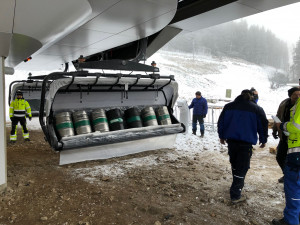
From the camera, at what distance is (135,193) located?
3.88 meters

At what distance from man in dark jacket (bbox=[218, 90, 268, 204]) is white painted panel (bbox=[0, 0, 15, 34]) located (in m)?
3.18

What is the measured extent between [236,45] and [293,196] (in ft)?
219

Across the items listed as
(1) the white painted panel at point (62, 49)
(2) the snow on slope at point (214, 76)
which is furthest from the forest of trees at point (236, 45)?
(1) the white painted panel at point (62, 49)

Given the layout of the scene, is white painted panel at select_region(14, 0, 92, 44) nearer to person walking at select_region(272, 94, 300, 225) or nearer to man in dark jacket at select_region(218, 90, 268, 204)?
man in dark jacket at select_region(218, 90, 268, 204)

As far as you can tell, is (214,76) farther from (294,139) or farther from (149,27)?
(294,139)

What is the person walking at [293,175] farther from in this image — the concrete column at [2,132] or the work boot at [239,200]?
the concrete column at [2,132]

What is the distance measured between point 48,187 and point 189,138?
530cm

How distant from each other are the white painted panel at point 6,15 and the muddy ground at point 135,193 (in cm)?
235

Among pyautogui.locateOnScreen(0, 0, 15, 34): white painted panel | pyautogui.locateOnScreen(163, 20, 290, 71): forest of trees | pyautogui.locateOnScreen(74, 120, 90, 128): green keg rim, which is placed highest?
pyautogui.locateOnScreen(163, 20, 290, 71): forest of trees

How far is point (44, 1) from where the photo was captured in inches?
97.7

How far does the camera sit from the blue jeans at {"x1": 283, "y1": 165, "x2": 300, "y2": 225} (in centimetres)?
291

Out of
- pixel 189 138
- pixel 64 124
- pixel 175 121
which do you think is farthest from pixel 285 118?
pixel 189 138

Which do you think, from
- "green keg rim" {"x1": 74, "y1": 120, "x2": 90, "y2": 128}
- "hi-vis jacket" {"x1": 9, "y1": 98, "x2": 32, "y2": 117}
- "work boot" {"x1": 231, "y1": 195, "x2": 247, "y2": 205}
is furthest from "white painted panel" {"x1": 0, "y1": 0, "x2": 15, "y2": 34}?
"hi-vis jacket" {"x1": 9, "y1": 98, "x2": 32, "y2": 117}

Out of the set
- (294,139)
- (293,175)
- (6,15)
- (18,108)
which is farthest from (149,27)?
(18,108)
